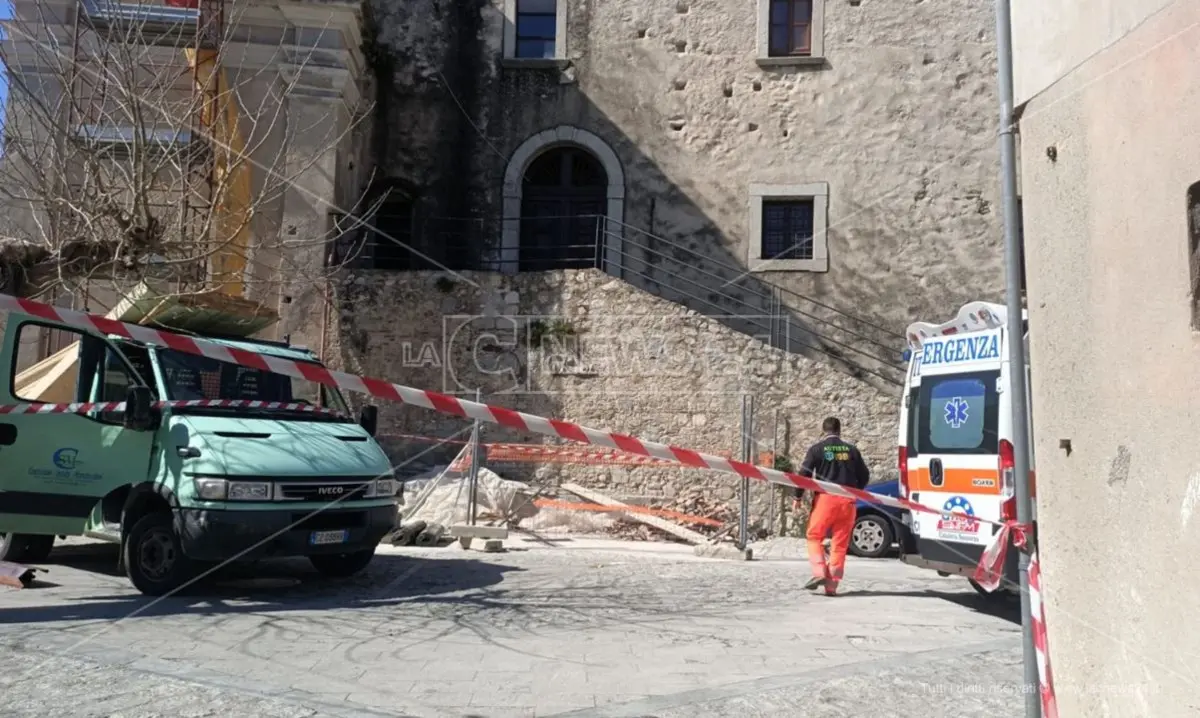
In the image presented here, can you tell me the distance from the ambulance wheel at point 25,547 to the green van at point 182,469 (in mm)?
516

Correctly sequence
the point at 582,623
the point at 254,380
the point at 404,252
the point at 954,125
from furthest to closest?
the point at 404,252 < the point at 954,125 < the point at 254,380 < the point at 582,623

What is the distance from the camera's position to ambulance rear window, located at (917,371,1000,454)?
776 cm

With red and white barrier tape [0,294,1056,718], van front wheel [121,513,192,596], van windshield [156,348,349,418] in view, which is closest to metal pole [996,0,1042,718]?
red and white barrier tape [0,294,1056,718]

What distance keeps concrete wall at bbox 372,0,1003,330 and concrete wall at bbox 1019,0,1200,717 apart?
12793 millimetres

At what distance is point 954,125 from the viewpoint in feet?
55.0

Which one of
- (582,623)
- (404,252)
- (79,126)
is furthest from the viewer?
(404,252)

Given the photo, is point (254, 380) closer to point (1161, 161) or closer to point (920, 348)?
point (920, 348)

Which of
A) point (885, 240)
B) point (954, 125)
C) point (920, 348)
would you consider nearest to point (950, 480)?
point (920, 348)

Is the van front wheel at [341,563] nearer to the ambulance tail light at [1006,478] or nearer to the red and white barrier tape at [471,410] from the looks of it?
the red and white barrier tape at [471,410]

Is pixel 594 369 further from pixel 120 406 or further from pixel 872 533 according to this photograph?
pixel 120 406

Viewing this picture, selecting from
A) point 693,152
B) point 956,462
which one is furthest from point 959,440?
point 693,152

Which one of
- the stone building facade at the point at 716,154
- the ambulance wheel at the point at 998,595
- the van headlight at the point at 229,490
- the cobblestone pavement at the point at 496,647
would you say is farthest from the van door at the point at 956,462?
the stone building facade at the point at 716,154

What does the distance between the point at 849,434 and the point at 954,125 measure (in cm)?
641

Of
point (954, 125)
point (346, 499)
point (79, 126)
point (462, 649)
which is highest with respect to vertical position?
point (954, 125)
